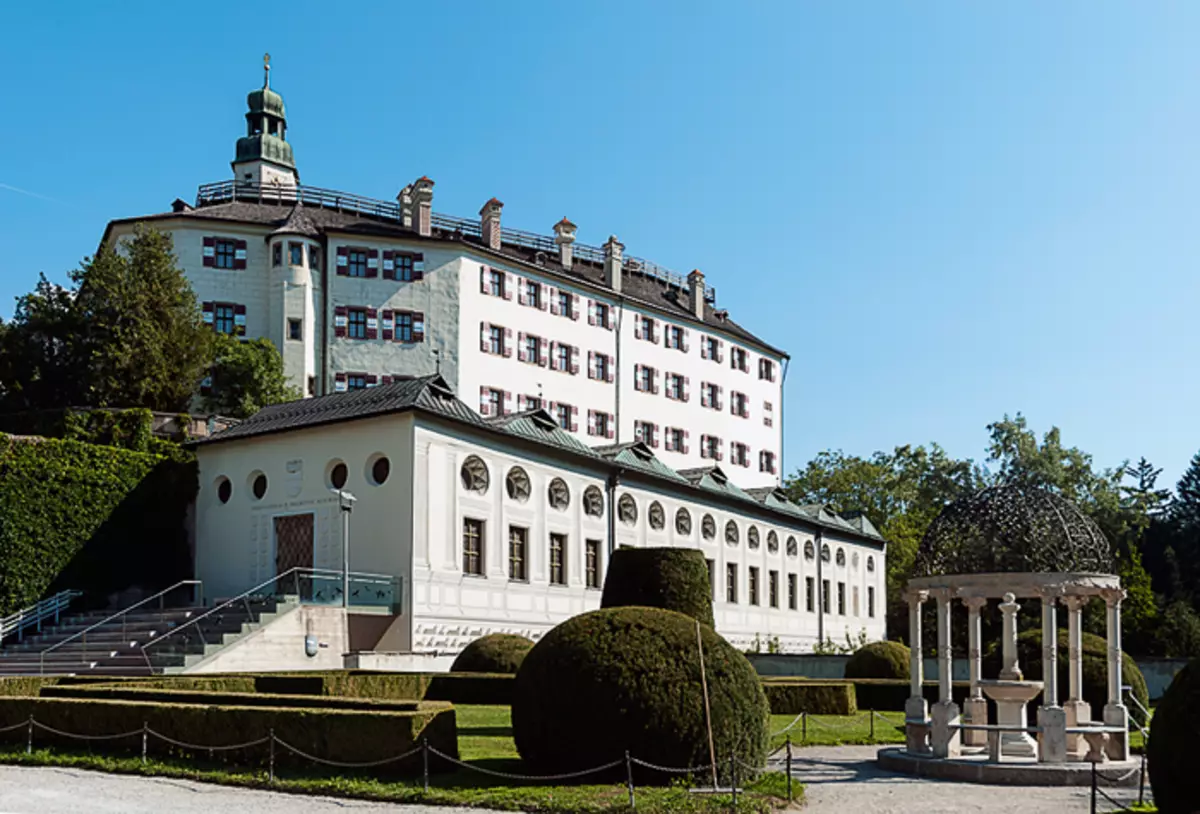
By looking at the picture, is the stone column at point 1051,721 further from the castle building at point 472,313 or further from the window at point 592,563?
the castle building at point 472,313

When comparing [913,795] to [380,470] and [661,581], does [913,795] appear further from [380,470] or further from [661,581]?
[380,470]

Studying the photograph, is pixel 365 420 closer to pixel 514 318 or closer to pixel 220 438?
pixel 220 438

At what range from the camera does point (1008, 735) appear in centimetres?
2039

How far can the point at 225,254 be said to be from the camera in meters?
55.9

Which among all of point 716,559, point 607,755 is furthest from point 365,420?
point 607,755

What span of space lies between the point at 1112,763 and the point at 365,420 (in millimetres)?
22594

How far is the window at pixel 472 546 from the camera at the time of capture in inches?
1442

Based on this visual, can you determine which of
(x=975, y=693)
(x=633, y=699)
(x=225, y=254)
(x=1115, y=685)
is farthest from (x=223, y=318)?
(x=633, y=699)

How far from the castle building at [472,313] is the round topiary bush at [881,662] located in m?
20.3

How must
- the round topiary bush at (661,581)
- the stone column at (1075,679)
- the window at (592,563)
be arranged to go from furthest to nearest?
the window at (592,563) → the round topiary bush at (661,581) → the stone column at (1075,679)

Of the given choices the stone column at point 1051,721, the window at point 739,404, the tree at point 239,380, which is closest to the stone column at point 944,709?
the stone column at point 1051,721

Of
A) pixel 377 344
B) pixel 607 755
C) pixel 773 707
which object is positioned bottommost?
pixel 773 707

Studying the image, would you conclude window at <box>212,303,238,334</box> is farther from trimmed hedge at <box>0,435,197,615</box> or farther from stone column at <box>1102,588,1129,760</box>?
stone column at <box>1102,588,1129,760</box>

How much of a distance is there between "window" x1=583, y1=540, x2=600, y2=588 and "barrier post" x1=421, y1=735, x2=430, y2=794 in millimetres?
26538
